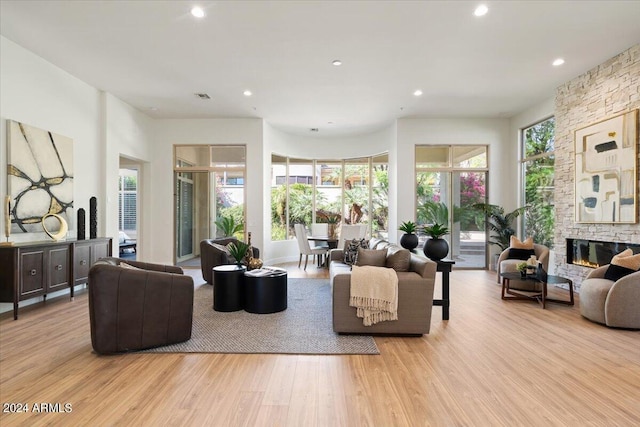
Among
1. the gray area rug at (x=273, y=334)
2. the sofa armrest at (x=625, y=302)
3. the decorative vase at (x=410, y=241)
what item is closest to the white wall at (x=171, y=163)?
the gray area rug at (x=273, y=334)

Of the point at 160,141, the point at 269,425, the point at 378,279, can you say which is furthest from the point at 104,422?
the point at 160,141

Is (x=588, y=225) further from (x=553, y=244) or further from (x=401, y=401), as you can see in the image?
(x=401, y=401)

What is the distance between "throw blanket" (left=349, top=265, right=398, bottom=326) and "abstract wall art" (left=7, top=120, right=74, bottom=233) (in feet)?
14.3

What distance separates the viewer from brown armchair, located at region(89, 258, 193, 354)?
9.64ft

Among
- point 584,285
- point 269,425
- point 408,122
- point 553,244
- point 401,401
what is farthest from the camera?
point 408,122

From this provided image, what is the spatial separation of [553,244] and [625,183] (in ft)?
6.83

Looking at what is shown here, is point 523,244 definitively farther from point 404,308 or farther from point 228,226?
point 228,226

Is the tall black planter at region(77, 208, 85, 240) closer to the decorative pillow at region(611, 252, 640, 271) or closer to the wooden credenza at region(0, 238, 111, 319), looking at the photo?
the wooden credenza at region(0, 238, 111, 319)

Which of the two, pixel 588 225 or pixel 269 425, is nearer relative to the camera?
pixel 269 425

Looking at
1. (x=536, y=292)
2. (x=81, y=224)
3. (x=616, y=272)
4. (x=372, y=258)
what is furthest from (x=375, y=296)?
(x=81, y=224)

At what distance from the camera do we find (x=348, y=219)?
9633 mm

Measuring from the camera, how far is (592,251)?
5.34 m

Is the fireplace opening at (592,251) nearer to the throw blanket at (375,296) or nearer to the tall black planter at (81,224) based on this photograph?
the throw blanket at (375,296)

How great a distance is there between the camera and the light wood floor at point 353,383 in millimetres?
2146
